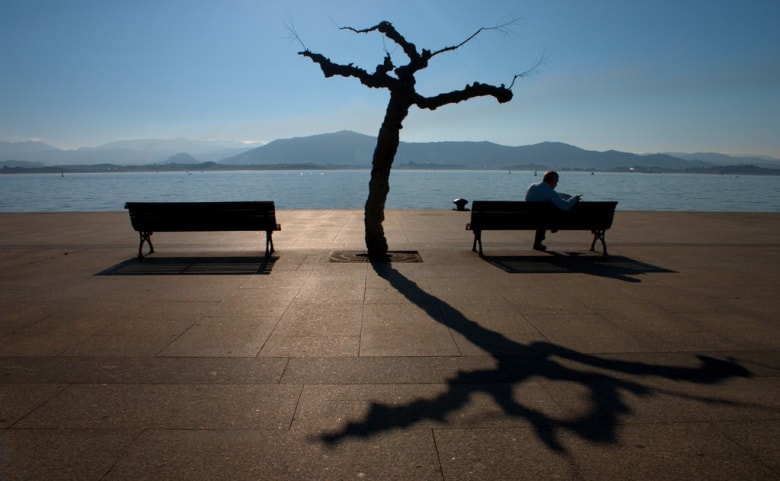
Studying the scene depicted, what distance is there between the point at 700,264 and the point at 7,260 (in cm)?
1193

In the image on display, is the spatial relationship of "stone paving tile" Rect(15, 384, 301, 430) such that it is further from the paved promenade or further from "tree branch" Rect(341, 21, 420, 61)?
"tree branch" Rect(341, 21, 420, 61)

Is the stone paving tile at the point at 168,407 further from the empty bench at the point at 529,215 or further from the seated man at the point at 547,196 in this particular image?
the seated man at the point at 547,196

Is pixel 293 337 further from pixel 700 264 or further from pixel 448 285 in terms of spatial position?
pixel 700 264

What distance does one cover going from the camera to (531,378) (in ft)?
12.6

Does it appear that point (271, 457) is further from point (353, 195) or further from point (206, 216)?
point (353, 195)

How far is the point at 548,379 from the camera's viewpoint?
151 inches

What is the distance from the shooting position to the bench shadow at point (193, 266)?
25.3 ft

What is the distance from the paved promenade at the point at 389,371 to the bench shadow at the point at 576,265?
0.09 meters

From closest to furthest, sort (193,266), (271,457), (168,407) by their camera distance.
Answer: (271,457) < (168,407) < (193,266)

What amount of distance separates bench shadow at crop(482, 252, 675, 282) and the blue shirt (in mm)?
962

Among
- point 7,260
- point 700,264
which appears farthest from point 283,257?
point 700,264

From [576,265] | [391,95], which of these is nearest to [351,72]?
[391,95]

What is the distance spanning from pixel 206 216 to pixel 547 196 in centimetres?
631

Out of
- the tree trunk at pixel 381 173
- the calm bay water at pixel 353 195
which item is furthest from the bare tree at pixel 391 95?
the calm bay water at pixel 353 195
